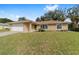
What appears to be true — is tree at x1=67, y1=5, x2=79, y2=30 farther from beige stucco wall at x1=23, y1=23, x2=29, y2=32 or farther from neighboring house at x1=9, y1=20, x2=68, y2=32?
beige stucco wall at x1=23, y1=23, x2=29, y2=32

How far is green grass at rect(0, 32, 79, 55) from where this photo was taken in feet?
12.5

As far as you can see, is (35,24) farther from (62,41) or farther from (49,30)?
(62,41)

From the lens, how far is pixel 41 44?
385 centimetres

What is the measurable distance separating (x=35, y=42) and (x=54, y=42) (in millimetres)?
311

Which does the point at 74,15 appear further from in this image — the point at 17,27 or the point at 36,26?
the point at 17,27

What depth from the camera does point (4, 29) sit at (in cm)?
387

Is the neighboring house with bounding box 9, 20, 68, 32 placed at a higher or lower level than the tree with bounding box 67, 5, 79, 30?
lower

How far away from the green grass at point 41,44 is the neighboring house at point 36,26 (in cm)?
10

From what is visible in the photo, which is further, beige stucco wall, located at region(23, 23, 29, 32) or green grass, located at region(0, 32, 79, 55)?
beige stucco wall, located at region(23, 23, 29, 32)

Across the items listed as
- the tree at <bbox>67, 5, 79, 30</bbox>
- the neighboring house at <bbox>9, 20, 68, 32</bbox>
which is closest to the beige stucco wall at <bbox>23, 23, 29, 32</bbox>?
the neighboring house at <bbox>9, 20, 68, 32</bbox>

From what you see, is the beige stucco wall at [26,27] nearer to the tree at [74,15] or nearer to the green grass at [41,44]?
the green grass at [41,44]

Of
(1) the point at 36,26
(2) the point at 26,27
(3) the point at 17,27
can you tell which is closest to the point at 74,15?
(1) the point at 36,26

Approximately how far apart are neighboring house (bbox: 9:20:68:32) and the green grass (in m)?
0.10
